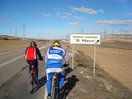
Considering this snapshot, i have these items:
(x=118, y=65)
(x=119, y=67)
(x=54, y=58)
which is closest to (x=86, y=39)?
(x=54, y=58)

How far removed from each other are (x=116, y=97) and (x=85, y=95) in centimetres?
112

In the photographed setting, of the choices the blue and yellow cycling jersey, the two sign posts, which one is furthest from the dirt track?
the blue and yellow cycling jersey

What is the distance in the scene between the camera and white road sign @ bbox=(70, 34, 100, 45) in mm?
8812

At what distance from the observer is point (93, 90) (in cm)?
558

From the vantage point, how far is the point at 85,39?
9.09 m

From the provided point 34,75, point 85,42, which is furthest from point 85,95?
point 85,42

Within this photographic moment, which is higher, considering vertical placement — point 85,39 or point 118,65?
point 85,39

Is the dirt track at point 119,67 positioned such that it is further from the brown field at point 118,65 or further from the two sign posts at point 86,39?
the two sign posts at point 86,39

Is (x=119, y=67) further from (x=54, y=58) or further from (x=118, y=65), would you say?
(x=54, y=58)

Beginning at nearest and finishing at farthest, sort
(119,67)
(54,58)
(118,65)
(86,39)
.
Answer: (54,58)
(86,39)
(119,67)
(118,65)

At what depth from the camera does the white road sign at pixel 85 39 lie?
881 cm

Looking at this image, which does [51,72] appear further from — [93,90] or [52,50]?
[93,90]

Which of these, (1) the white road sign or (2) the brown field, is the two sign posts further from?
(2) the brown field

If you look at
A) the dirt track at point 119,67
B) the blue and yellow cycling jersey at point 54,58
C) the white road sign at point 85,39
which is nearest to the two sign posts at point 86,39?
the white road sign at point 85,39
